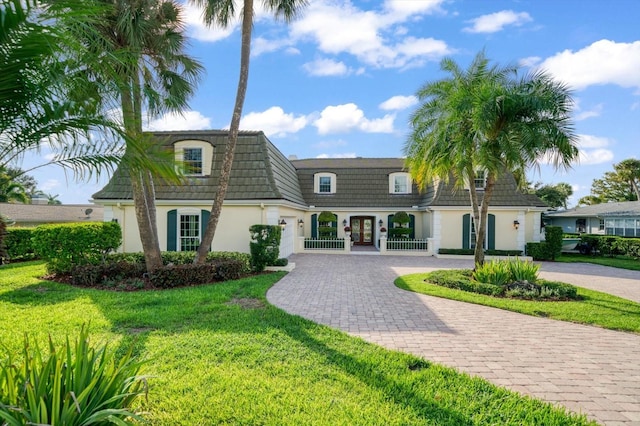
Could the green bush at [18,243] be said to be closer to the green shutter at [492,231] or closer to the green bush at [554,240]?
the green shutter at [492,231]

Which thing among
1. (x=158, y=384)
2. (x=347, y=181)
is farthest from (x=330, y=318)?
(x=347, y=181)

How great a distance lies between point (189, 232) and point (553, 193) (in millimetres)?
45164

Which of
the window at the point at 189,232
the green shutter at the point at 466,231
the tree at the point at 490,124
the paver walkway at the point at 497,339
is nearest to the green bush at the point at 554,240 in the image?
the green shutter at the point at 466,231

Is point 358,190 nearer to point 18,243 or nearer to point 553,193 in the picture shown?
point 18,243

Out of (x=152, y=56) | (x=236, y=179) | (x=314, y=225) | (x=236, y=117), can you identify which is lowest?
(x=314, y=225)

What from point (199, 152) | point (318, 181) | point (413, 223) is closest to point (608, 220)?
point (413, 223)

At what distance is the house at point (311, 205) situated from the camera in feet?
48.3

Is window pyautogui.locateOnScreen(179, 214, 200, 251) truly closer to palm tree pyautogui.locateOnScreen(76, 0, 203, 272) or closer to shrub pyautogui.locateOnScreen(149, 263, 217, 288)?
palm tree pyautogui.locateOnScreen(76, 0, 203, 272)

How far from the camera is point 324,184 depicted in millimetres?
23016

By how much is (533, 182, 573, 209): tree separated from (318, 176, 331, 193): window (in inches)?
1233

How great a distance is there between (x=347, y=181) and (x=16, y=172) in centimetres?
2037

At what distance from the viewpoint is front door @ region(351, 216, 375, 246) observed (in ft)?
77.0

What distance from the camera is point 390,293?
952cm

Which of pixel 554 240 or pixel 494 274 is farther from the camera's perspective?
pixel 554 240
